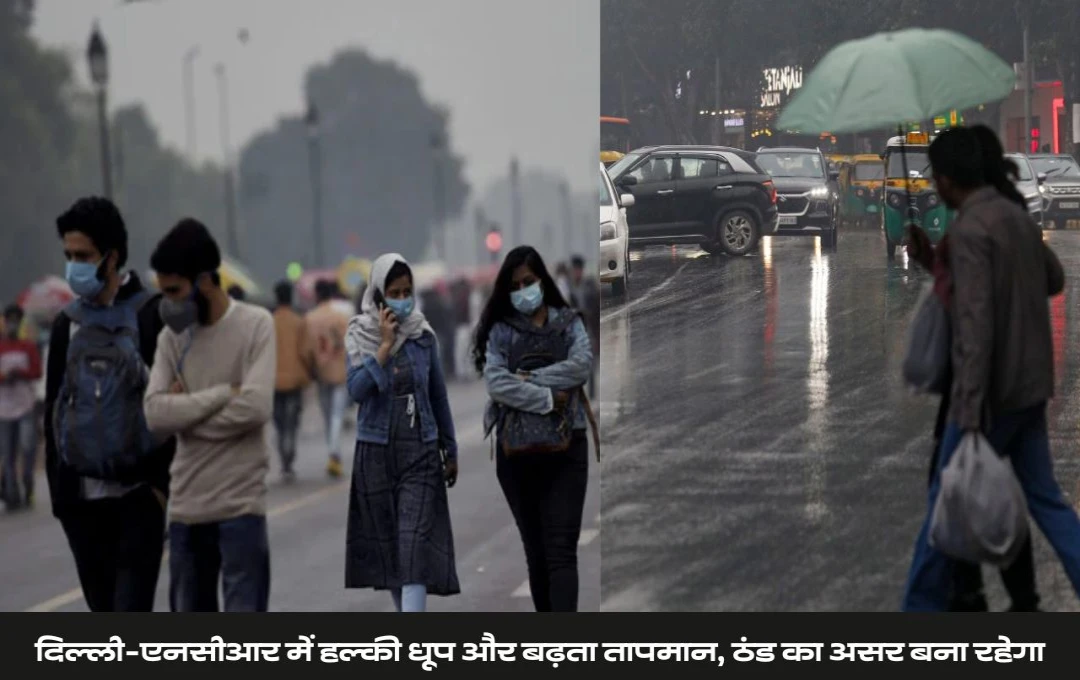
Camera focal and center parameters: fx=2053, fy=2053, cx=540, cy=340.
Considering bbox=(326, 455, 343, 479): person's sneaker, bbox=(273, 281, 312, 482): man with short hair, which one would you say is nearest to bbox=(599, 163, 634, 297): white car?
bbox=(273, 281, 312, 482): man with short hair

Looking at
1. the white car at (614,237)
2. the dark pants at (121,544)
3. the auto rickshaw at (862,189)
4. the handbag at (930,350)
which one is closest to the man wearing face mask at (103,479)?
the dark pants at (121,544)

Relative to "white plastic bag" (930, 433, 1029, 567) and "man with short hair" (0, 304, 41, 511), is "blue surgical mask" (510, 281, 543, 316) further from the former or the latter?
"man with short hair" (0, 304, 41, 511)

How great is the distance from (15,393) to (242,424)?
11.5m

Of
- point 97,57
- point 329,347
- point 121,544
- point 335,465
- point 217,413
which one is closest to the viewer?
point 217,413

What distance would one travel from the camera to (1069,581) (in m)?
7.34

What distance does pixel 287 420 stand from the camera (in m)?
19.4

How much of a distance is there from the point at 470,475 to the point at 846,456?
12317 mm

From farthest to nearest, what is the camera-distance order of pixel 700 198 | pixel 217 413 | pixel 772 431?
pixel 700 198, pixel 772 431, pixel 217 413

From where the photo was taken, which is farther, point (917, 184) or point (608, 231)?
point (608, 231)

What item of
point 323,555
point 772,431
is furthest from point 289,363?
point 772,431

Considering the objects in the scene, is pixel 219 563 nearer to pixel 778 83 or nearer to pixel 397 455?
pixel 397 455


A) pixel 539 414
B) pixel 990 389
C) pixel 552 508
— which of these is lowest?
pixel 552 508
